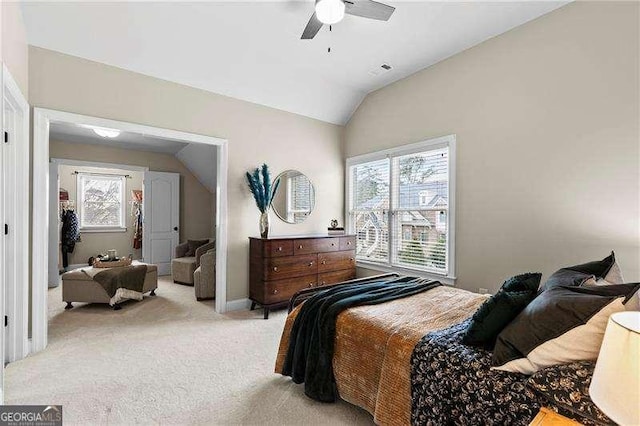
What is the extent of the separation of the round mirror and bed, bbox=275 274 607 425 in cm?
239

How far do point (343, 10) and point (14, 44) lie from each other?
8.46 feet

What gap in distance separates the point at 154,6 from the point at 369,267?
401cm

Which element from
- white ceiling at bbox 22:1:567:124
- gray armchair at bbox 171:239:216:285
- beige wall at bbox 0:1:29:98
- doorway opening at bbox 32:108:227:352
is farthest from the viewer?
doorway opening at bbox 32:108:227:352

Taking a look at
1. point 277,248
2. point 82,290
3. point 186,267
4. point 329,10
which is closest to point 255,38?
point 329,10

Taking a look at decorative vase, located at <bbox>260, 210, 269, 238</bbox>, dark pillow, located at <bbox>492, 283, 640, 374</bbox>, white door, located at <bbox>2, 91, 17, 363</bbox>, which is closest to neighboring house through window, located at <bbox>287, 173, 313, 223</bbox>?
decorative vase, located at <bbox>260, 210, 269, 238</bbox>

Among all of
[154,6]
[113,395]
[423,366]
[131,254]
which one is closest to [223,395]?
[113,395]

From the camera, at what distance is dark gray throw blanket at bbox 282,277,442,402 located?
206 cm

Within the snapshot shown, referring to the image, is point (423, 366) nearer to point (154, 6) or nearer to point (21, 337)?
point (21, 337)

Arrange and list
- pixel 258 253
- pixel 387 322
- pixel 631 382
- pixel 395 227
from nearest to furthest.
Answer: pixel 631 382, pixel 387 322, pixel 258 253, pixel 395 227

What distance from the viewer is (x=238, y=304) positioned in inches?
162

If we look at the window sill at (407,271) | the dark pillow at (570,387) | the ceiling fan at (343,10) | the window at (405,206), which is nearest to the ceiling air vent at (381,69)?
the window at (405,206)

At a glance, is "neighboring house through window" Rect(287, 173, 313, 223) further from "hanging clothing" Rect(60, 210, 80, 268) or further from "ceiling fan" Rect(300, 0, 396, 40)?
"hanging clothing" Rect(60, 210, 80, 268)

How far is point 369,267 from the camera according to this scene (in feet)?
15.5
